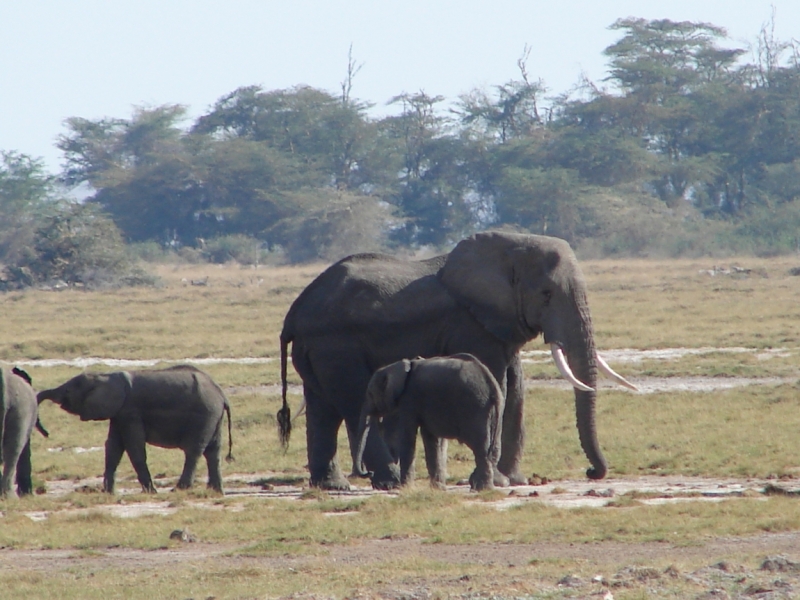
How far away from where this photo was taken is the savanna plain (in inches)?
295

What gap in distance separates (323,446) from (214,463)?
3.03 feet

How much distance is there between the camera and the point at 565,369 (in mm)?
11164

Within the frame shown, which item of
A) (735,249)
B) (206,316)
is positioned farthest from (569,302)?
(735,249)

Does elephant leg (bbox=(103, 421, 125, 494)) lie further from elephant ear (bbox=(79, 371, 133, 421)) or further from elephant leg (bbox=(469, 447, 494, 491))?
elephant leg (bbox=(469, 447, 494, 491))

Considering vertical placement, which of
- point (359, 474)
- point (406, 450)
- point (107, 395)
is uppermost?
point (107, 395)

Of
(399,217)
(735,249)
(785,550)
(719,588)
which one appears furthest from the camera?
(399,217)

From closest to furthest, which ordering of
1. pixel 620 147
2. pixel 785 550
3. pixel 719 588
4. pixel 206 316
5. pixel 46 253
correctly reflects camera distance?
pixel 719 588
pixel 785 550
pixel 206 316
pixel 46 253
pixel 620 147

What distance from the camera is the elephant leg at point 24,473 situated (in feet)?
37.6

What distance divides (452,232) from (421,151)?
15.1 feet

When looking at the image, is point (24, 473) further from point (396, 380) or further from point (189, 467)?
point (396, 380)

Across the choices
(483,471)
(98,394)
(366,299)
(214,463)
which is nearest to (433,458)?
(483,471)

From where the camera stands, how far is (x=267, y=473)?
13000 mm

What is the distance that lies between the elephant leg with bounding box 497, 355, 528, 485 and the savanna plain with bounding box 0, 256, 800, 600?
0.26 meters

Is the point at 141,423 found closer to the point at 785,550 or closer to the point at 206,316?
the point at 785,550
